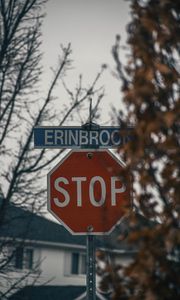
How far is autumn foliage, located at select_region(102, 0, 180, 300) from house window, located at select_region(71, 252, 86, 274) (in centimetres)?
3479

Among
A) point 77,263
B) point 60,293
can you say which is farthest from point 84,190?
point 77,263

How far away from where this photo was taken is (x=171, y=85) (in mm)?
3893

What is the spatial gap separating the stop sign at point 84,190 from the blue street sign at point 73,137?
14cm

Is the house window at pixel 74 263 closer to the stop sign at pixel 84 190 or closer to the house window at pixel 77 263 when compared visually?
the house window at pixel 77 263

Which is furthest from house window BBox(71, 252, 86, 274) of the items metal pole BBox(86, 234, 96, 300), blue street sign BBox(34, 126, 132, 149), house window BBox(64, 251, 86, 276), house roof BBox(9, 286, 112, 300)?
metal pole BBox(86, 234, 96, 300)

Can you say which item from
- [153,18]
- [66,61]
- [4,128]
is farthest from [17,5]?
[153,18]

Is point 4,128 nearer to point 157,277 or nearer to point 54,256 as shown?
point 157,277

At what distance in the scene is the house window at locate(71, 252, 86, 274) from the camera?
3838 centimetres

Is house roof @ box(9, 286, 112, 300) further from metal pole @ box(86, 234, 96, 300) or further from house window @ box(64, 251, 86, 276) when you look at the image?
metal pole @ box(86, 234, 96, 300)

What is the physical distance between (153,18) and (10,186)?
34.8 ft

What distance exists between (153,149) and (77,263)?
116 ft

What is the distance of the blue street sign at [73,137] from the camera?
664cm

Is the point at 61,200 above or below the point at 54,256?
below

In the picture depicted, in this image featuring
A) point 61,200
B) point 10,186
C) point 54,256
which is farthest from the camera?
point 54,256
